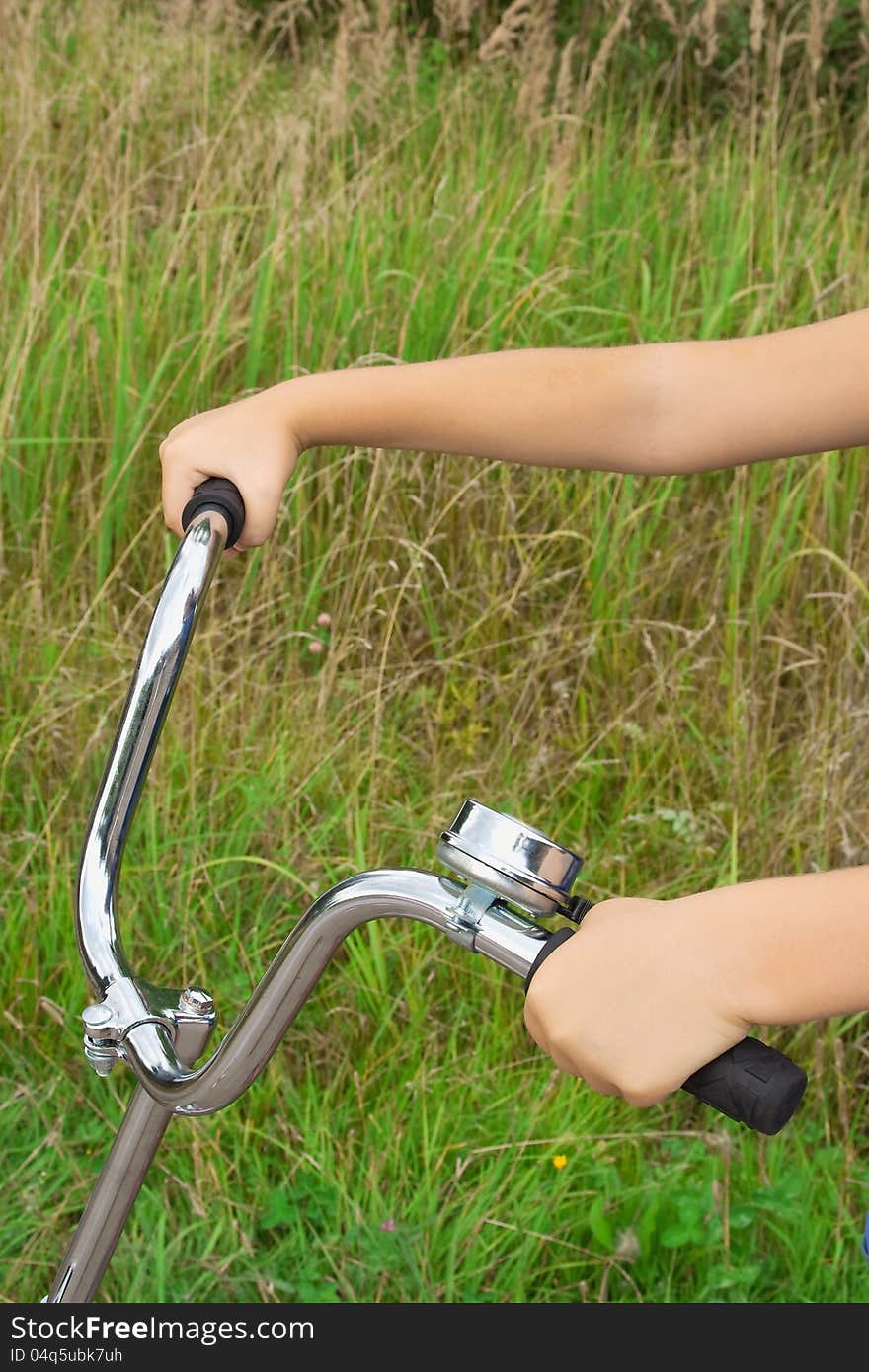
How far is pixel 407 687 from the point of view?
2262mm

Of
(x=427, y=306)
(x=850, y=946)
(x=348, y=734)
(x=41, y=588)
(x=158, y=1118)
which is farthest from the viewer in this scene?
(x=427, y=306)

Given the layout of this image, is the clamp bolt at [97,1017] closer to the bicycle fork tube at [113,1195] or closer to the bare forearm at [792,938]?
the bicycle fork tube at [113,1195]

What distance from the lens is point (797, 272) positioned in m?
2.68

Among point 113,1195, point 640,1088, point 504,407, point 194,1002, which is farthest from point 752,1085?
point 504,407

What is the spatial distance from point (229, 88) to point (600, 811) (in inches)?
91.3

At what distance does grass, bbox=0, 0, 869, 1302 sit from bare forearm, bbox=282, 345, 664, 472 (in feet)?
2.92

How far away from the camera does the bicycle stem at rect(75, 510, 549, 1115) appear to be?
0.78 m

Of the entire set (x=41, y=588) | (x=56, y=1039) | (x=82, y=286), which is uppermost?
(x=82, y=286)

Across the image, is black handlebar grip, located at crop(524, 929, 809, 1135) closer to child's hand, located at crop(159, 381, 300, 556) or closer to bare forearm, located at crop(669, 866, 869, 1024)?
bare forearm, located at crop(669, 866, 869, 1024)

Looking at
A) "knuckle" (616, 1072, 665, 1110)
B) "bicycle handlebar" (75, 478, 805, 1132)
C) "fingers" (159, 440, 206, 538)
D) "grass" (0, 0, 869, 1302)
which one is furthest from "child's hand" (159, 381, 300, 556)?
"grass" (0, 0, 869, 1302)

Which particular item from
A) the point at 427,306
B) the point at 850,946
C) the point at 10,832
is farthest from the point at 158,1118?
the point at 427,306

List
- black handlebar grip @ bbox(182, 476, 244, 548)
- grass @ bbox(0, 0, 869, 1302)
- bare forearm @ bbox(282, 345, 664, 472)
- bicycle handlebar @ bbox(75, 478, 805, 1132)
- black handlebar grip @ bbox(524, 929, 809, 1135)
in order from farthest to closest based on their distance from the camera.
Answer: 1. grass @ bbox(0, 0, 869, 1302)
2. bare forearm @ bbox(282, 345, 664, 472)
3. black handlebar grip @ bbox(182, 476, 244, 548)
4. bicycle handlebar @ bbox(75, 478, 805, 1132)
5. black handlebar grip @ bbox(524, 929, 809, 1135)

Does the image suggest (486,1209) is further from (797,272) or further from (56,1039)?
(797,272)

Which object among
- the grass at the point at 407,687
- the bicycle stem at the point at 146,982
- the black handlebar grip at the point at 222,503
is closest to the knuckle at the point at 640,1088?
the bicycle stem at the point at 146,982
